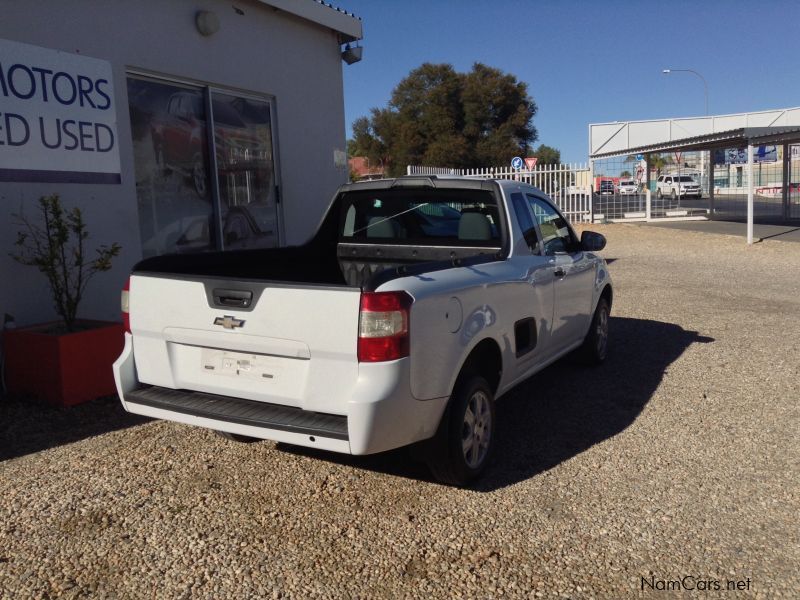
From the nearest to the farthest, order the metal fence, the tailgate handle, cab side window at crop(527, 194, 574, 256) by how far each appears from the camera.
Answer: the tailgate handle < cab side window at crop(527, 194, 574, 256) < the metal fence

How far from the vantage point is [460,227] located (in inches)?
194

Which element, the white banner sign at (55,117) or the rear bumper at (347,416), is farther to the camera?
the white banner sign at (55,117)

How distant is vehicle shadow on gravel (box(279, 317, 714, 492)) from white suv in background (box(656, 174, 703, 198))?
4448 cm

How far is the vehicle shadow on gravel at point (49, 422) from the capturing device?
4719mm

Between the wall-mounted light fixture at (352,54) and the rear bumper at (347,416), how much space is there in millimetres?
7792

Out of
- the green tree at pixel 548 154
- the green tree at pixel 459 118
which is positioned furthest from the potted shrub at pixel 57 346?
the green tree at pixel 548 154

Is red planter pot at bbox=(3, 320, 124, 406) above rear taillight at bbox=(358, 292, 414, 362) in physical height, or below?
below

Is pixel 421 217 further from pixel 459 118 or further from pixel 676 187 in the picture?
pixel 676 187

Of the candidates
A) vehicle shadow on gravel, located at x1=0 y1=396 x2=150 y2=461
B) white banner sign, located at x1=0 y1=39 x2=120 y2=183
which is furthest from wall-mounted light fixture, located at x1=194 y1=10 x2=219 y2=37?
vehicle shadow on gravel, located at x1=0 y1=396 x2=150 y2=461

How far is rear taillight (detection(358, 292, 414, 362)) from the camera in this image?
3.24 m

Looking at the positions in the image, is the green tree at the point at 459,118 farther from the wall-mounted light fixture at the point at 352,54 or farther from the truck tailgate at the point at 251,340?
the truck tailgate at the point at 251,340

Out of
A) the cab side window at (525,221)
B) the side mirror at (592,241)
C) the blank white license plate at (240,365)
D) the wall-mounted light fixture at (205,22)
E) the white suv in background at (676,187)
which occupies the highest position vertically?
the wall-mounted light fixture at (205,22)

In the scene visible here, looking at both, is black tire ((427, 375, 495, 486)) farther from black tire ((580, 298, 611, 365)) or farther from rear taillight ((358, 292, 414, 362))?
black tire ((580, 298, 611, 365))

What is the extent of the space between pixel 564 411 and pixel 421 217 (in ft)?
5.80
